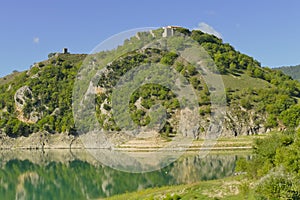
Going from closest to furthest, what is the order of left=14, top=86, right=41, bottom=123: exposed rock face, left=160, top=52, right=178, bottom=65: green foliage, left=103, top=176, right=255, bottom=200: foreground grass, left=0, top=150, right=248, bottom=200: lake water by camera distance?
left=103, top=176, right=255, bottom=200: foreground grass → left=0, top=150, right=248, bottom=200: lake water → left=160, top=52, right=178, bottom=65: green foliage → left=14, top=86, right=41, bottom=123: exposed rock face

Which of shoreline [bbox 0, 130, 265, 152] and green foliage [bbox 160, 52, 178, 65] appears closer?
shoreline [bbox 0, 130, 265, 152]

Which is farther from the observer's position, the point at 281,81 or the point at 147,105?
the point at 281,81

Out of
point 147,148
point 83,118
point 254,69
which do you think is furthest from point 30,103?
point 254,69

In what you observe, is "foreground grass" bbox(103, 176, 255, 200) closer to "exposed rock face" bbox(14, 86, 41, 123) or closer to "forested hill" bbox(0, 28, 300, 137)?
"forested hill" bbox(0, 28, 300, 137)

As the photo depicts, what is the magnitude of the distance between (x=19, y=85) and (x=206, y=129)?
78542mm

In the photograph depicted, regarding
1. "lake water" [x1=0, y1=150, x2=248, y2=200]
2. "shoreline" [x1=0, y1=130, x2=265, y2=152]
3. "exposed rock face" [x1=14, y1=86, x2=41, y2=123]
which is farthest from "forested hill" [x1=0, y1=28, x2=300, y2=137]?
"lake water" [x1=0, y1=150, x2=248, y2=200]

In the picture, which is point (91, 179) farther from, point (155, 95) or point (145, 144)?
point (155, 95)

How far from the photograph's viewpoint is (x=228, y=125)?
100188 millimetres

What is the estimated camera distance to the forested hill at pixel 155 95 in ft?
336

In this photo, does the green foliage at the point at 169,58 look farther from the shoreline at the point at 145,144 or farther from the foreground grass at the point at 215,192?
the foreground grass at the point at 215,192

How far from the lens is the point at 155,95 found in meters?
113

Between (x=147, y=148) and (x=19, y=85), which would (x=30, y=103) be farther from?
(x=147, y=148)

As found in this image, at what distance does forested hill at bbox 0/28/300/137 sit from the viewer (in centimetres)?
10250

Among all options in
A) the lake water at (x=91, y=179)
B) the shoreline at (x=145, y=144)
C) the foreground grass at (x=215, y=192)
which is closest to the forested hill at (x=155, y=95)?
the shoreline at (x=145, y=144)
